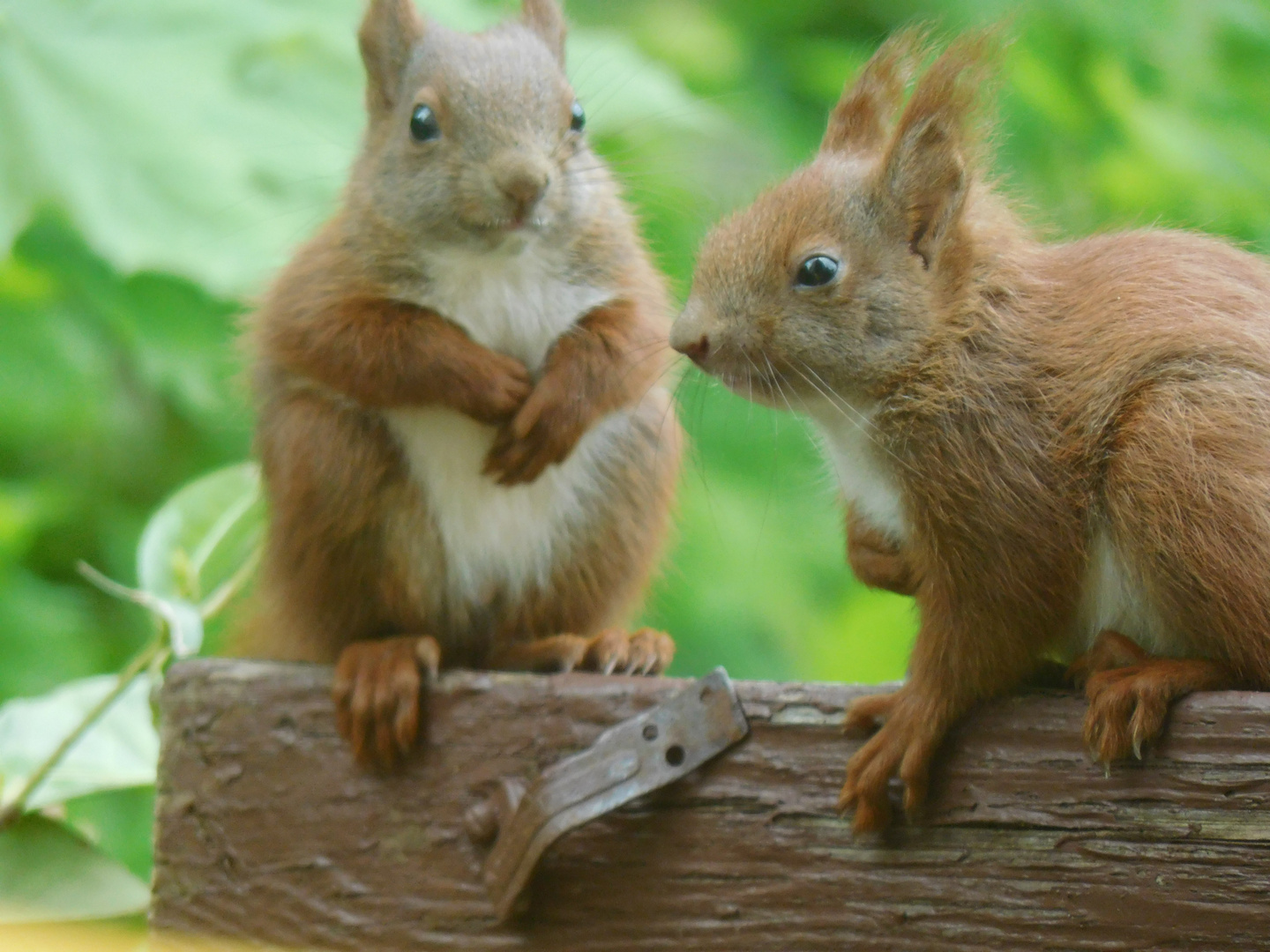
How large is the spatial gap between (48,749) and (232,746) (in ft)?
2.23

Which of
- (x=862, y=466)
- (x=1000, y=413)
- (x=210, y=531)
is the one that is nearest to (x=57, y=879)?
(x=210, y=531)

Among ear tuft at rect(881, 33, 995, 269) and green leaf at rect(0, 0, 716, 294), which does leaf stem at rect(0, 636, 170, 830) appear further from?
ear tuft at rect(881, 33, 995, 269)

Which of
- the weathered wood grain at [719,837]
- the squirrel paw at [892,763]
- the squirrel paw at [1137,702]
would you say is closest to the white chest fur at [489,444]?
the weathered wood grain at [719,837]

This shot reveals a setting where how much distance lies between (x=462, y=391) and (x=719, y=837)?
0.58 m

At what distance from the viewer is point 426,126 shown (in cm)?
174

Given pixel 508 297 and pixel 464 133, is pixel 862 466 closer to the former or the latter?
pixel 508 297

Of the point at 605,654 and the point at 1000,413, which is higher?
the point at 1000,413

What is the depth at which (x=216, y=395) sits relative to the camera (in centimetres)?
226

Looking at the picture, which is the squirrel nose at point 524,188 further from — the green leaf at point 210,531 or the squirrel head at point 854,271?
the green leaf at point 210,531

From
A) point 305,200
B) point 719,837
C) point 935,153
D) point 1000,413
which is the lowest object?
point 719,837

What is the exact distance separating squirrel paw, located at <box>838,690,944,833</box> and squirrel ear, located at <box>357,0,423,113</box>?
3.50ft

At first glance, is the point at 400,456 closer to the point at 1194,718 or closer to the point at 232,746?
the point at 232,746

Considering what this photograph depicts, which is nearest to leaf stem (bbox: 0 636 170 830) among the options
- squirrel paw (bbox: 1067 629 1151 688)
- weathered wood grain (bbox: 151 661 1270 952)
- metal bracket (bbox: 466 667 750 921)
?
weathered wood grain (bbox: 151 661 1270 952)

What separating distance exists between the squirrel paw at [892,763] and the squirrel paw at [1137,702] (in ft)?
0.46
